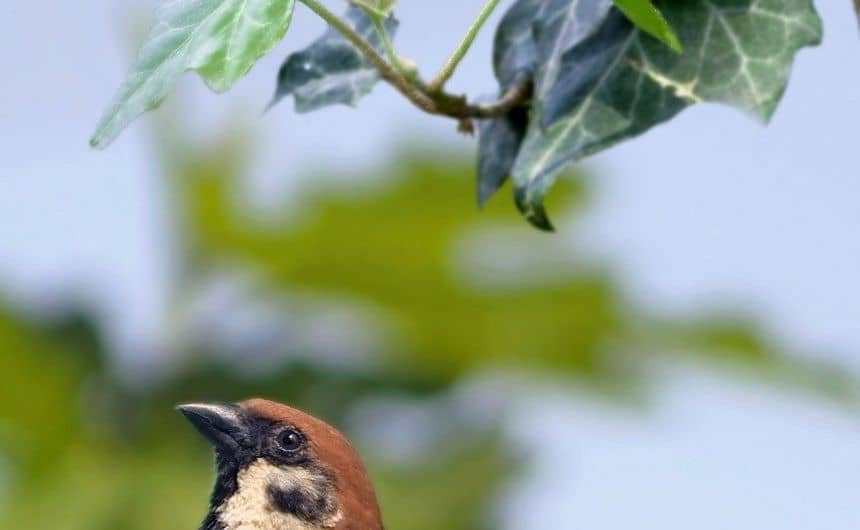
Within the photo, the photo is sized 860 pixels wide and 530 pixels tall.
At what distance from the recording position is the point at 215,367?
14.4 ft

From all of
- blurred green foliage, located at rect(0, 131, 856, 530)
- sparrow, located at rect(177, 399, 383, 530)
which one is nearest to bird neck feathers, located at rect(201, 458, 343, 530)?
sparrow, located at rect(177, 399, 383, 530)

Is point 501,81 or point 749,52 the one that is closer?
point 749,52

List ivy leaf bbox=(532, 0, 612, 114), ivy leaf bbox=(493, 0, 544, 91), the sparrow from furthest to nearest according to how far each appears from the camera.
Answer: the sparrow
ivy leaf bbox=(493, 0, 544, 91)
ivy leaf bbox=(532, 0, 612, 114)

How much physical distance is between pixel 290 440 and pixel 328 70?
33.9 inches

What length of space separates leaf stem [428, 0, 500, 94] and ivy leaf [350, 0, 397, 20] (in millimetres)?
96

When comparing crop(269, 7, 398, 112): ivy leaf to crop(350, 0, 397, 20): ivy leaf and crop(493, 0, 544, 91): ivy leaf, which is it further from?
crop(350, 0, 397, 20): ivy leaf

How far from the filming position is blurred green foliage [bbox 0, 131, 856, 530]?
13.9 ft

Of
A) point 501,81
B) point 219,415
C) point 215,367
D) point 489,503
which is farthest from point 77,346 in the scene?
point 501,81

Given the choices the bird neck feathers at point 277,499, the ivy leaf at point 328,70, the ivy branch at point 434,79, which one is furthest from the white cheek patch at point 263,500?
the ivy branch at point 434,79

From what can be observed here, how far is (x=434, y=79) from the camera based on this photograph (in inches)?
73.4

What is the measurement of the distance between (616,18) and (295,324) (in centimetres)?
267

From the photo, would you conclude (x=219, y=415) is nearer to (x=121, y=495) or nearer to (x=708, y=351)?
(x=121, y=495)

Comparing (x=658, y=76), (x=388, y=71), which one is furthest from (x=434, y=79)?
(x=658, y=76)

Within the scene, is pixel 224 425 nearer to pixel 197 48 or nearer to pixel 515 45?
pixel 515 45
